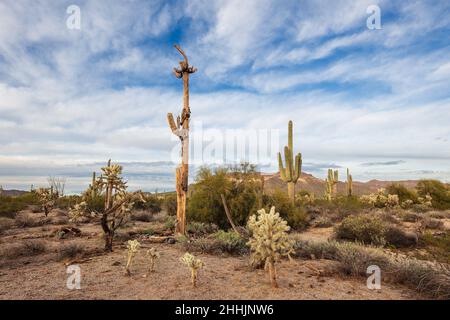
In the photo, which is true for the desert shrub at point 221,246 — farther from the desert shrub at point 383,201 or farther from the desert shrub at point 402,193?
the desert shrub at point 402,193

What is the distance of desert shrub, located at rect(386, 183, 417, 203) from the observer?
24.4m

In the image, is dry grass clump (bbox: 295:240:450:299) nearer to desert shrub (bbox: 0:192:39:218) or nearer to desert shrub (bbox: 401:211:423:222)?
desert shrub (bbox: 401:211:423:222)

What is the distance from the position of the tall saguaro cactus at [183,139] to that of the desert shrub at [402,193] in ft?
68.3

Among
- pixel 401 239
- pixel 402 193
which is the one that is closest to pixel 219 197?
pixel 401 239

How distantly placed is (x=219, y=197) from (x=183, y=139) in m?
3.10

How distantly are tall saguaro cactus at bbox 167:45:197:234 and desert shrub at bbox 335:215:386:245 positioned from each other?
5.36 metres

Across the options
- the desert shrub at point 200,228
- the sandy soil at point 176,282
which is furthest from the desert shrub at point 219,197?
the sandy soil at point 176,282

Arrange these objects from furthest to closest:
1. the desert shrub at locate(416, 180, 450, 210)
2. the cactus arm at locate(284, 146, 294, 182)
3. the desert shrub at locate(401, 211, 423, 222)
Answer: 1. the desert shrub at locate(416, 180, 450, 210)
2. the cactus arm at locate(284, 146, 294, 182)
3. the desert shrub at locate(401, 211, 423, 222)

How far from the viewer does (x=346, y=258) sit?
5.80 meters

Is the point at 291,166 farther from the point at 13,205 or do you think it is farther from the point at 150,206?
the point at 13,205

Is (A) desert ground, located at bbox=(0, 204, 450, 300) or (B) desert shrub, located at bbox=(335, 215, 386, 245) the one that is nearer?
(A) desert ground, located at bbox=(0, 204, 450, 300)

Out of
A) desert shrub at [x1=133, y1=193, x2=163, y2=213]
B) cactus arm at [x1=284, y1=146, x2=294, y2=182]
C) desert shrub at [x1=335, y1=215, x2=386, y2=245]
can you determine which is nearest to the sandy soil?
desert shrub at [x1=335, y1=215, x2=386, y2=245]

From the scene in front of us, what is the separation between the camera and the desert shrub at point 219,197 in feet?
39.8

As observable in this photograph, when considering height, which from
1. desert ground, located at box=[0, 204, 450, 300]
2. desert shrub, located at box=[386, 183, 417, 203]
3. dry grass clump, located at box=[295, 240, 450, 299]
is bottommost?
desert ground, located at box=[0, 204, 450, 300]
